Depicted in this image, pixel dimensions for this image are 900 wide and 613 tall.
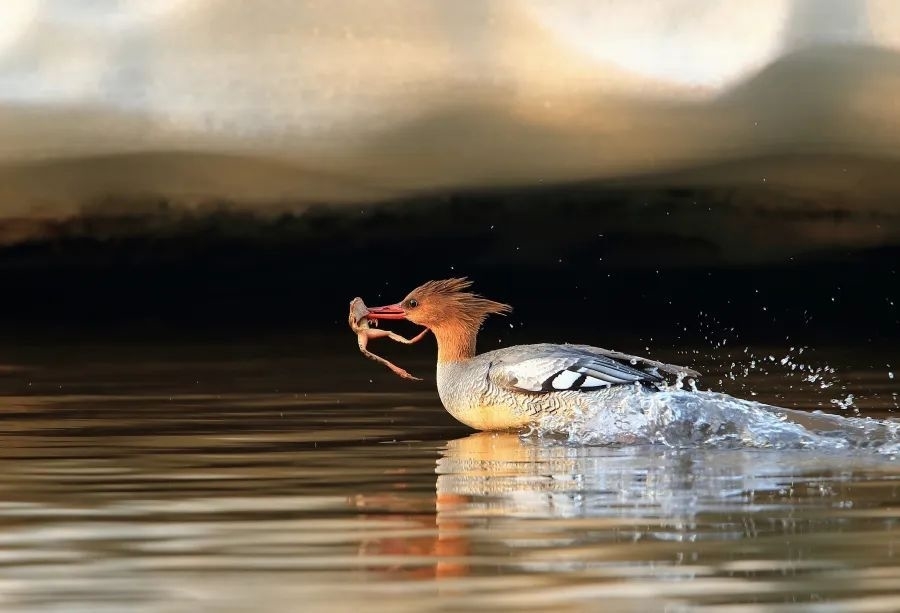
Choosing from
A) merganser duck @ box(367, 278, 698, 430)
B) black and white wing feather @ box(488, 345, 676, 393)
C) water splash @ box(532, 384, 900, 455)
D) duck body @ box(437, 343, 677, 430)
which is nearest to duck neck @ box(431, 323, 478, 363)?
merganser duck @ box(367, 278, 698, 430)

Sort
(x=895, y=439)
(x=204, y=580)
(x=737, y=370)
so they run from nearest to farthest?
1. (x=204, y=580)
2. (x=895, y=439)
3. (x=737, y=370)

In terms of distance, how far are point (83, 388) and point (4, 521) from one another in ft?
20.2

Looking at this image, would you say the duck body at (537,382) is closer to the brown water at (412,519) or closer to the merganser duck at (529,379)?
the merganser duck at (529,379)

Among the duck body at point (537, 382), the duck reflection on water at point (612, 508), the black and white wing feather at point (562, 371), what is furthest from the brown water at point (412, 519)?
the black and white wing feather at point (562, 371)

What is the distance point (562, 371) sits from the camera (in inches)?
398

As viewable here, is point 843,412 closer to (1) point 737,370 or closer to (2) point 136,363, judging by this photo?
(1) point 737,370

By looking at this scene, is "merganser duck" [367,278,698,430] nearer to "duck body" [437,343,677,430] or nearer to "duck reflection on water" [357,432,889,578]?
"duck body" [437,343,677,430]

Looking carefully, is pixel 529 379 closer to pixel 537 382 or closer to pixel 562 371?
pixel 537 382

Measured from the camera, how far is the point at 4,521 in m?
7.07

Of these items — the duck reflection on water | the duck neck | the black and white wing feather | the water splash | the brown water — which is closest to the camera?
the brown water

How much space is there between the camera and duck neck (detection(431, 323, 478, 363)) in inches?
435

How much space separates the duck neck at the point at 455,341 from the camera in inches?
435

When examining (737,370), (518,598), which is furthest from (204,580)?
(737,370)

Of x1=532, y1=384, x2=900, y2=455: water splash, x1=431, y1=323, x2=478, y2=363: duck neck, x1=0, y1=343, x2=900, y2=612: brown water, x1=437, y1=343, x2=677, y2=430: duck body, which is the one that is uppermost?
x1=431, y1=323, x2=478, y2=363: duck neck
